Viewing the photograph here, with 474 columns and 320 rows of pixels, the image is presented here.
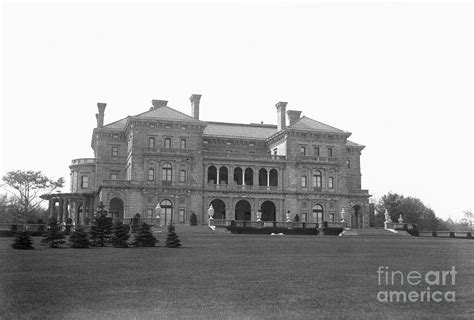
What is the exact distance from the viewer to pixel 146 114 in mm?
70250

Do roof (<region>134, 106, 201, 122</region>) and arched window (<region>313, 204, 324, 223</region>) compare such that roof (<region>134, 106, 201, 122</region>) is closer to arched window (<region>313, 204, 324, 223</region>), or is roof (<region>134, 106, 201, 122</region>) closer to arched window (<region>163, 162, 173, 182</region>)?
arched window (<region>163, 162, 173, 182</region>)

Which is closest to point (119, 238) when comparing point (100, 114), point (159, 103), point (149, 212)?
point (149, 212)

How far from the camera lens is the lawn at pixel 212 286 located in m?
15.8

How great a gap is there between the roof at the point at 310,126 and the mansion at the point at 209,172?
0.39ft

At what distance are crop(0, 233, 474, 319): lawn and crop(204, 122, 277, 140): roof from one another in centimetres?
4865

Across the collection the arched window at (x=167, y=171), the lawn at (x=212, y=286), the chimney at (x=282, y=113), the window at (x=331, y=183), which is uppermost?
the chimney at (x=282, y=113)

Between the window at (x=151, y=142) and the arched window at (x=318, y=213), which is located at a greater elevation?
the window at (x=151, y=142)

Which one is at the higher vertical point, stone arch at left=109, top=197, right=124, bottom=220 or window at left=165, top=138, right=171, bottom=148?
window at left=165, top=138, right=171, bottom=148

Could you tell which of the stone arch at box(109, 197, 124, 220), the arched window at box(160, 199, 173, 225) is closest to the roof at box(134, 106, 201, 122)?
the arched window at box(160, 199, 173, 225)

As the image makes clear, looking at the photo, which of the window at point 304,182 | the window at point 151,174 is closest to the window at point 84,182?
the window at point 151,174

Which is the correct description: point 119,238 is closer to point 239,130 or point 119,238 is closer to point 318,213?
point 318,213

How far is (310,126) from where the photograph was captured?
75562mm

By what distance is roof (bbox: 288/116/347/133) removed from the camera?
74.6m

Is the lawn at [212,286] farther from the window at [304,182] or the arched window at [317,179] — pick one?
the arched window at [317,179]
